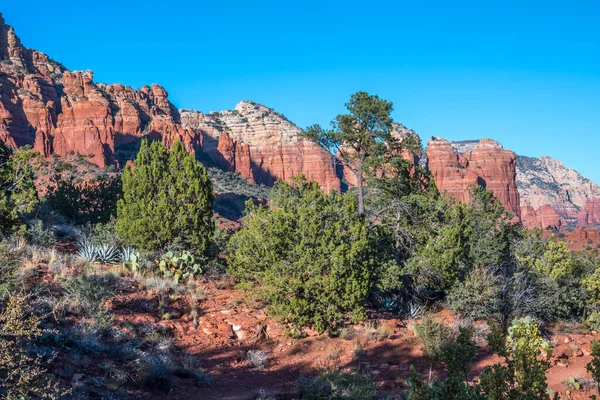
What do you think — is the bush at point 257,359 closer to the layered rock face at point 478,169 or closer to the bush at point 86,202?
the bush at point 86,202

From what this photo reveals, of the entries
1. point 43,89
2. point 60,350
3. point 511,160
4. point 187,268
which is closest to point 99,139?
point 43,89

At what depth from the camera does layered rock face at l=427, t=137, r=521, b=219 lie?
12169cm

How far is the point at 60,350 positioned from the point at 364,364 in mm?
6550

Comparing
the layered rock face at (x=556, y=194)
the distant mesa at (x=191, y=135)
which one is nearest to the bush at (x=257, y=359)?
the distant mesa at (x=191, y=135)

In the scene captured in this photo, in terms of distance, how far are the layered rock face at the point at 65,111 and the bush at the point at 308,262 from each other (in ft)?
248

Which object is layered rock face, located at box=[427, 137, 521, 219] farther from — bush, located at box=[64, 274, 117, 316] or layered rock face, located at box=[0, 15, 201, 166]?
bush, located at box=[64, 274, 117, 316]

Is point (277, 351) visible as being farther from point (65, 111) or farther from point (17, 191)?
point (65, 111)

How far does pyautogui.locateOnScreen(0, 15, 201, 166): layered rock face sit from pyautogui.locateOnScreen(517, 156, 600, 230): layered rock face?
4159 inches

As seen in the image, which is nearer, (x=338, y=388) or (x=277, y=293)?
(x=338, y=388)

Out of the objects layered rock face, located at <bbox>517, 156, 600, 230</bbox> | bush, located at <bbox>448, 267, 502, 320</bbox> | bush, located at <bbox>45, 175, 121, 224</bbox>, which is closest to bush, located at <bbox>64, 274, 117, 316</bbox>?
bush, located at <bbox>448, 267, 502, 320</bbox>

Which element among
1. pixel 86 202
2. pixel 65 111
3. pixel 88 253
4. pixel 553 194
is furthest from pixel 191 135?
pixel 553 194

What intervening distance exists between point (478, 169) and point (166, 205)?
5004 inches

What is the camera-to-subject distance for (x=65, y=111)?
294 feet

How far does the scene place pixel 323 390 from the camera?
7.74 m
